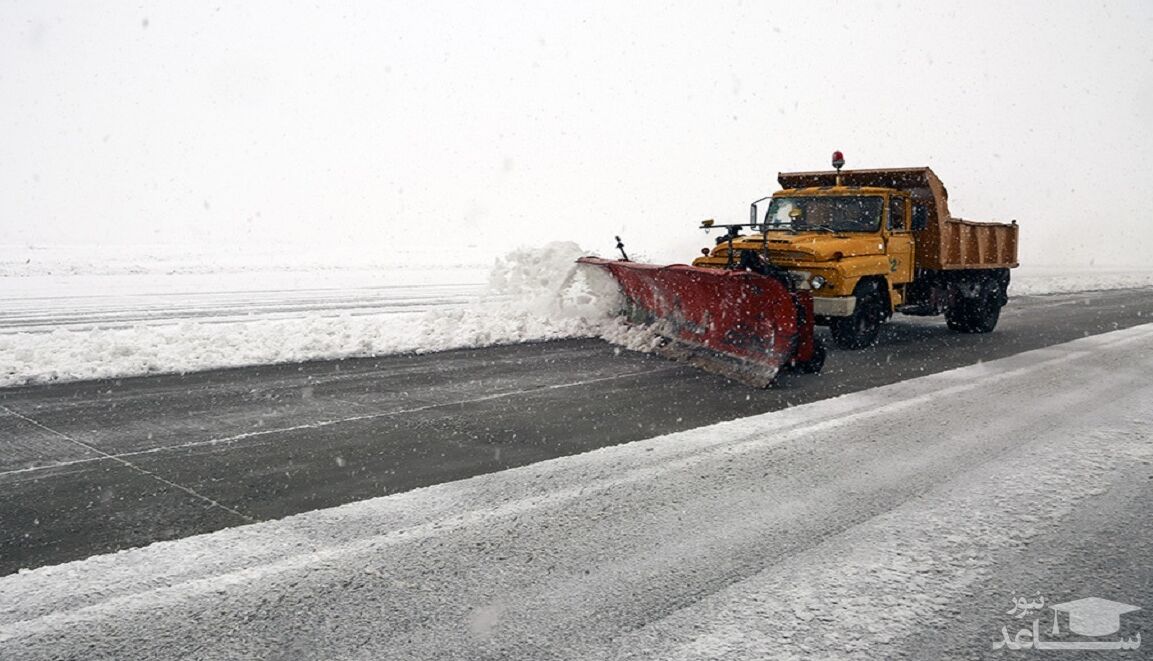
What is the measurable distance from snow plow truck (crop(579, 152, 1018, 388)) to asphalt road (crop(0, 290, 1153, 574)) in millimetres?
479

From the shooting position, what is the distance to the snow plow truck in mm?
8672

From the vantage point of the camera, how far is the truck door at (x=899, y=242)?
36.3 feet

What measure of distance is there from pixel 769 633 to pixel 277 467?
3.53 meters

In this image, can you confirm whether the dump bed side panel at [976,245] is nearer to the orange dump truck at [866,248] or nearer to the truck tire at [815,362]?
the orange dump truck at [866,248]

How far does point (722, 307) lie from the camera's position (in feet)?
30.7

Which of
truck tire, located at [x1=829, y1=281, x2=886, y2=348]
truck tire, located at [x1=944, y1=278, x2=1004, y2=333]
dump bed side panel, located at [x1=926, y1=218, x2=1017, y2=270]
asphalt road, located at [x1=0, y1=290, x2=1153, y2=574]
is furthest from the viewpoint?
truck tire, located at [x1=944, y1=278, x2=1004, y2=333]

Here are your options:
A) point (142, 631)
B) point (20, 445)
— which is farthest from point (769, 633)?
point (20, 445)

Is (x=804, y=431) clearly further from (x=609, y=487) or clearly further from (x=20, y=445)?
(x=20, y=445)

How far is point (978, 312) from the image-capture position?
13359 mm

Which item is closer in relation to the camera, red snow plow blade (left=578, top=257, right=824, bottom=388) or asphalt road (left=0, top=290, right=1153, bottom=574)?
asphalt road (left=0, top=290, right=1153, bottom=574)

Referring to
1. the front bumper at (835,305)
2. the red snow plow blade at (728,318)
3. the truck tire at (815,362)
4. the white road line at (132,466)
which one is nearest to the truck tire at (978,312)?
the front bumper at (835,305)

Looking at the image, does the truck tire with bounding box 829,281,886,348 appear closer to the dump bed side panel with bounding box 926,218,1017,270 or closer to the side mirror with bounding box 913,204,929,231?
the side mirror with bounding box 913,204,929,231

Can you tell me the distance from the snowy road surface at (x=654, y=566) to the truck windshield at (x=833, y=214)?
A: 569 centimetres

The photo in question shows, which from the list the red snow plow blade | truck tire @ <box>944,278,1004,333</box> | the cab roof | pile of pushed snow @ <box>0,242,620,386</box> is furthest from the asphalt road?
truck tire @ <box>944,278,1004,333</box>
